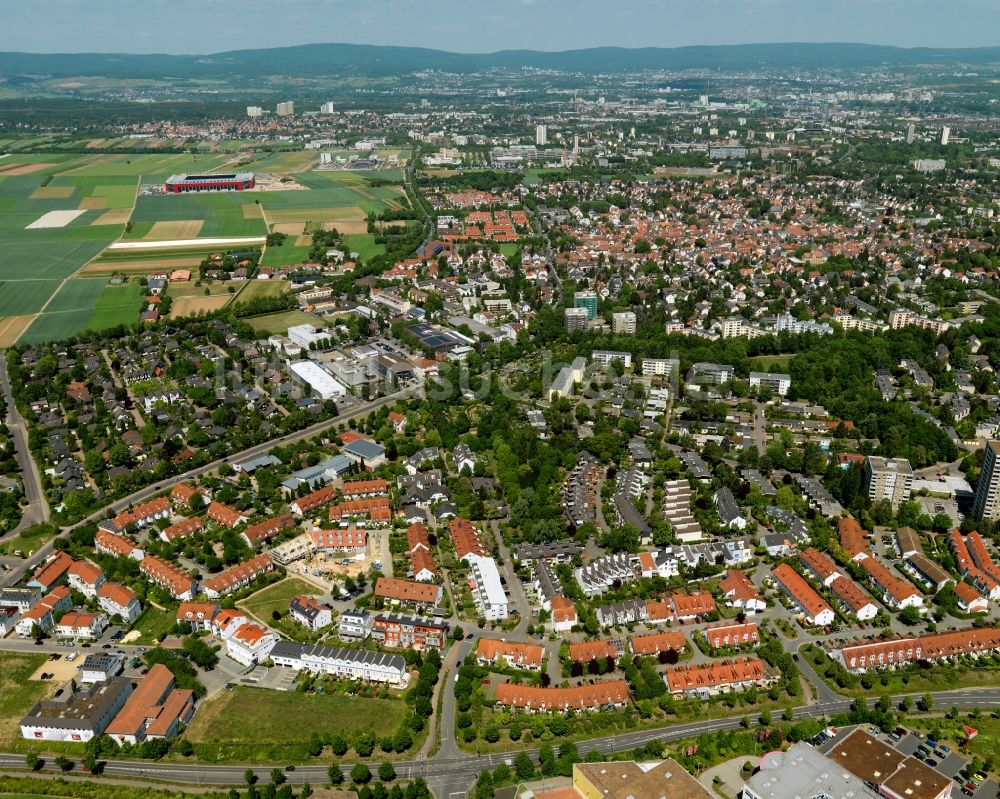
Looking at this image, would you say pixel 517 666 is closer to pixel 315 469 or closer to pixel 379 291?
pixel 315 469

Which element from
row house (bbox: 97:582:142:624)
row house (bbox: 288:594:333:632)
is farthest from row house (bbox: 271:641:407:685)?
row house (bbox: 97:582:142:624)

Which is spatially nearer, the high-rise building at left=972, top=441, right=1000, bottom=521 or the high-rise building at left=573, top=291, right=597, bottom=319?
the high-rise building at left=972, top=441, right=1000, bottom=521

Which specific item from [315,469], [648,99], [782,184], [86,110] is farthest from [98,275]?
[648,99]

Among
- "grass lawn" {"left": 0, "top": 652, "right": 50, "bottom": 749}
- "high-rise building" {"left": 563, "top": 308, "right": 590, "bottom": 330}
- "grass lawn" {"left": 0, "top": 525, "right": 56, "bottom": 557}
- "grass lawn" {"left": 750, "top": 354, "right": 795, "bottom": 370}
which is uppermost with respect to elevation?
"high-rise building" {"left": 563, "top": 308, "right": 590, "bottom": 330}

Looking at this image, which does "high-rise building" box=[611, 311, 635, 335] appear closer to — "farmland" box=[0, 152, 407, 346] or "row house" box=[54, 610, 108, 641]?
"farmland" box=[0, 152, 407, 346]

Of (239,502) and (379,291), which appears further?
(379,291)

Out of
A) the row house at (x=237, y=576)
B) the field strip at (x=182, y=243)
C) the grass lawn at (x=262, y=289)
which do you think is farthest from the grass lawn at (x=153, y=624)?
the field strip at (x=182, y=243)
